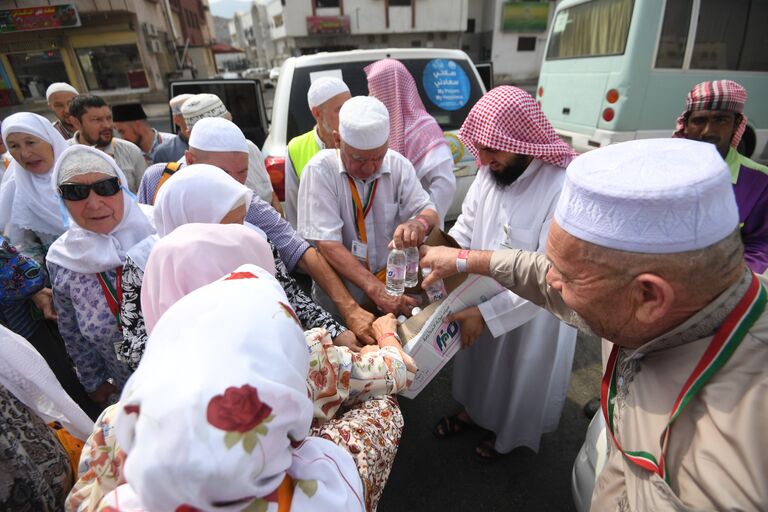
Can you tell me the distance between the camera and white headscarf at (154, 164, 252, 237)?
5.45 ft

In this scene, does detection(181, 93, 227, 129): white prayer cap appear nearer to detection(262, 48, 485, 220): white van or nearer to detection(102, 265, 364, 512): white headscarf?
detection(262, 48, 485, 220): white van

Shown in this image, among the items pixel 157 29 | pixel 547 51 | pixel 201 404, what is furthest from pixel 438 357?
pixel 157 29

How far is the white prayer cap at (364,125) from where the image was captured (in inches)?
82.1

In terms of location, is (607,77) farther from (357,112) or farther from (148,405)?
(148,405)

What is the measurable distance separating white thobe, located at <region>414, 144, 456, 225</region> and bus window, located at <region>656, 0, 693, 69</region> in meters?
4.59

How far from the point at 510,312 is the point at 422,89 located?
2.94m

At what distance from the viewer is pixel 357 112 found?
6.94ft

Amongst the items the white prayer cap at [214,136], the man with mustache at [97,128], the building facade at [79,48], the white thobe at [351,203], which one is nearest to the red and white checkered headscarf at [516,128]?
the white thobe at [351,203]

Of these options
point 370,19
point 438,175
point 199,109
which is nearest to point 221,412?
point 438,175

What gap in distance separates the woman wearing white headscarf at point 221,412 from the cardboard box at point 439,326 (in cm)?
91

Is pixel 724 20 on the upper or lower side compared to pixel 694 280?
upper

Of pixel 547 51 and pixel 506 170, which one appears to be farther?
pixel 547 51

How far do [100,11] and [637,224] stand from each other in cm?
3350

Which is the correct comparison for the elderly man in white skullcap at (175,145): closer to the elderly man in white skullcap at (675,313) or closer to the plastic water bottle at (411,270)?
the plastic water bottle at (411,270)
